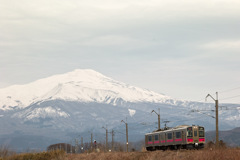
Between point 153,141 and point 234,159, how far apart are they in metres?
37.1

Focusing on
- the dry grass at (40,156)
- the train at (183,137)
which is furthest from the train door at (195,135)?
the dry grass at (40,156)

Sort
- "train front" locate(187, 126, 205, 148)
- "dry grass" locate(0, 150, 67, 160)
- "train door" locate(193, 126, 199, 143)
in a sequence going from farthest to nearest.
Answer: "train door" locate(193, 126, 199, 143) < "train front" locate(187, 126, 205, 148) < "dry grass" locate(0, 150, 67, 160)

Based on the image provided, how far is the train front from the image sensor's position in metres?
55.0

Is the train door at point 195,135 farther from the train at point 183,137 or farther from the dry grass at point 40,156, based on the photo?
the dry grass at point 40,156

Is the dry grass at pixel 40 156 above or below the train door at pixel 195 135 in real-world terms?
below

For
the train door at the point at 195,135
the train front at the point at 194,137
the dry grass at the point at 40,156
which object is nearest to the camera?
the dry grass at the point at 40,156

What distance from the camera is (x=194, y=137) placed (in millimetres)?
55500

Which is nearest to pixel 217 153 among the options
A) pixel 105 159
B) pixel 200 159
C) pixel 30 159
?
pixel 200 159

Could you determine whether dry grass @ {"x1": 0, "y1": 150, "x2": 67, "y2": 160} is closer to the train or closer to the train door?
the train

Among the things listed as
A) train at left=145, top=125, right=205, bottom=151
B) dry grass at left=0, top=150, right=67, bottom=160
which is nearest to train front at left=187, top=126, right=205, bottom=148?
train at left=145, top=125, right=205, bottom=151

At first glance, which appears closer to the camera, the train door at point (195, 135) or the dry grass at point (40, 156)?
the dry grass at point (40, 156)

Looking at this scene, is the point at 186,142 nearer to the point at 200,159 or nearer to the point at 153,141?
the point at 153,141

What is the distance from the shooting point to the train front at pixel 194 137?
55031 millimetres

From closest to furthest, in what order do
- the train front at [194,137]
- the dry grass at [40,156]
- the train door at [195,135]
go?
the dry grass at [40,156] < the train front at [194,137] < the train door at [195,135]
